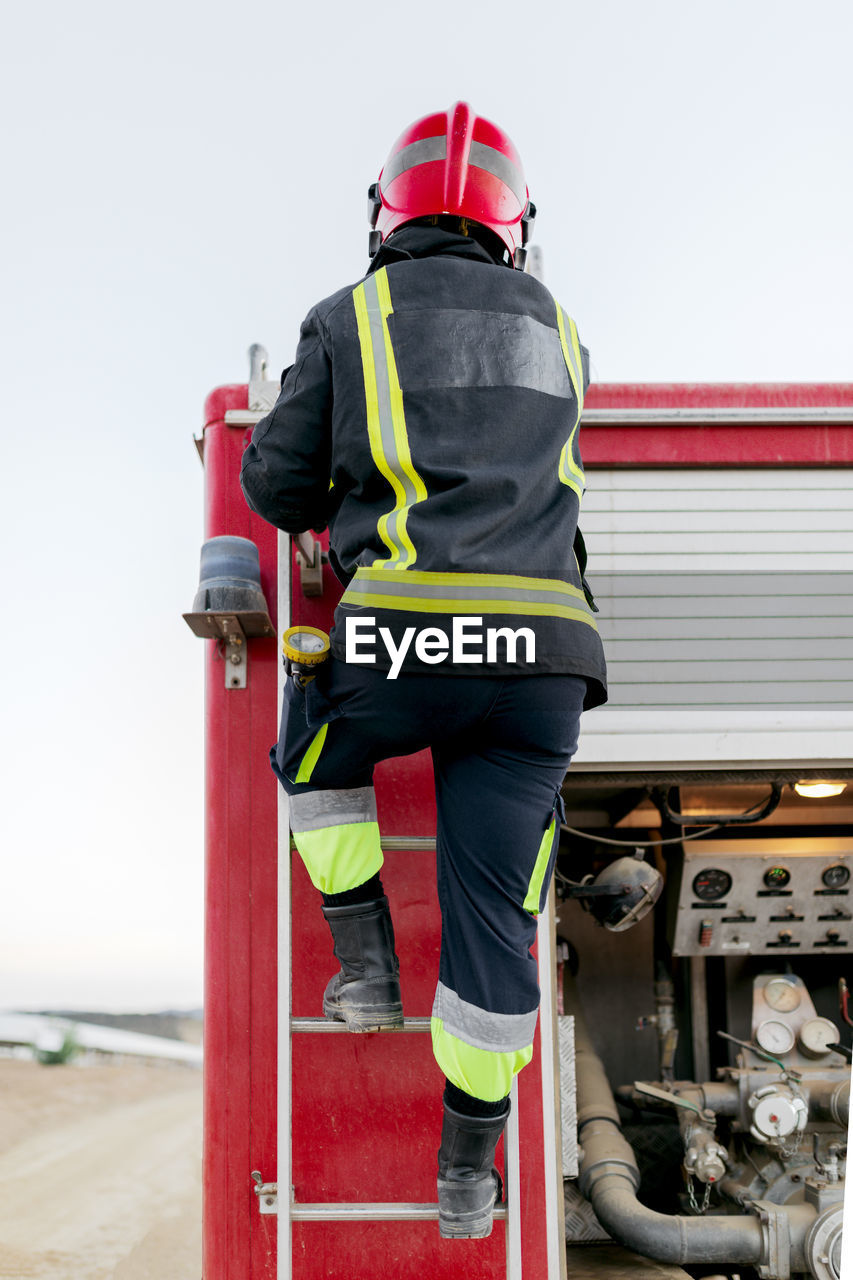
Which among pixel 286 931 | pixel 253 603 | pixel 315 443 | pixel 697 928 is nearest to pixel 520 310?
pixel 315 443

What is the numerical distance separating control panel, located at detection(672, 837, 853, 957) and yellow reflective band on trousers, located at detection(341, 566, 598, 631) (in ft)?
8.28

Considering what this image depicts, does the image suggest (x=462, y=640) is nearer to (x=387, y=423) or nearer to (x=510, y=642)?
(x=510, y=642)

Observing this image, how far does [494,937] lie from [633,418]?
5.52ft

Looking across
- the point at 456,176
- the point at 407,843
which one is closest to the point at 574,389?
the point at 456,176

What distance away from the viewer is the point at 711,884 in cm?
418

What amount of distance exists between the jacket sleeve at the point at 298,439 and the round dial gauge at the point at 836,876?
9.70ft

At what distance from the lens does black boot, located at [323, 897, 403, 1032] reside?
2174 mm

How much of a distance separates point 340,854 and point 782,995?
9.03 ft

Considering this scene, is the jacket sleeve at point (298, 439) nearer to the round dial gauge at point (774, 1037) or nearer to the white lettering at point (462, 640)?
the white lettering at point (462, 640)

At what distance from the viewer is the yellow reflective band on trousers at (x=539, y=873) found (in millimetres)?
2018

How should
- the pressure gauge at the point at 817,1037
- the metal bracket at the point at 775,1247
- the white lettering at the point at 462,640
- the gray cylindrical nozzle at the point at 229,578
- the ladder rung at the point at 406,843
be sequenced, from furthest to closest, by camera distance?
the pressure gauge at the point at 817,1037 < the metal bracket at the point at 775,1247 < the gray cylindrical nozzle at the point at 229,578 < the ladder rung at the point at 406,843 < the white lettering at the point at 462,640

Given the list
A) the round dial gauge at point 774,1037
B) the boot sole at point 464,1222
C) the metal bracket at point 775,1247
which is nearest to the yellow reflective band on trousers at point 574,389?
the boot sole at point 464,1222

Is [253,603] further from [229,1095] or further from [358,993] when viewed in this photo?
[229,1095]

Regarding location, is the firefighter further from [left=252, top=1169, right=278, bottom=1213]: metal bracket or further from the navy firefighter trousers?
[left=252, top=1169, right=278, bottom=1213]: metal bracket
